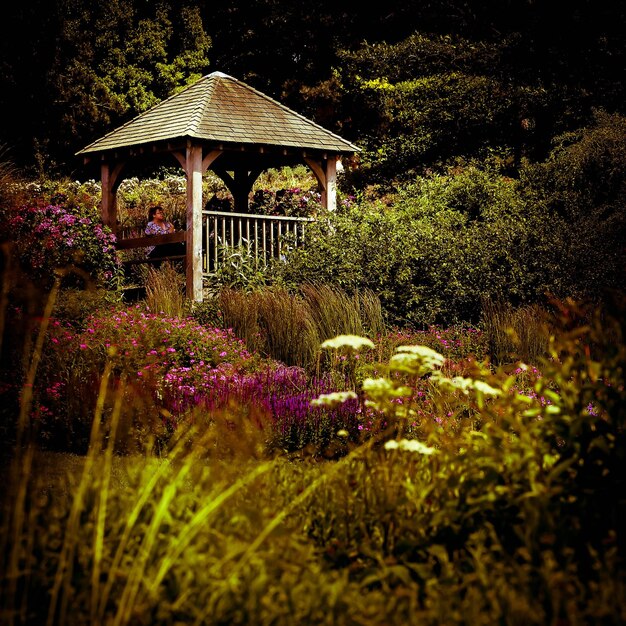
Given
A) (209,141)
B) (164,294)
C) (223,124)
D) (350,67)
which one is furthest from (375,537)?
(350,67)

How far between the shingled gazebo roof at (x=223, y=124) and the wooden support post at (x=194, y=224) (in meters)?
0.34

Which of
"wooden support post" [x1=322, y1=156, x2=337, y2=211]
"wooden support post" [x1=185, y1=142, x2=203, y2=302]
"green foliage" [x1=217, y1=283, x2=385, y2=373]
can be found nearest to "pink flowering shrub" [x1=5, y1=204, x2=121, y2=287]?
"wooden support post" [x1=185, y1=142, x2=203, y2=302]

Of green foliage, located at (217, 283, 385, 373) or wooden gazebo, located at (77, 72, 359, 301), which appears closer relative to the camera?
green foliage, located at (217, 283, 385, 373)

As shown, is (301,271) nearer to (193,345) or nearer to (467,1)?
(193,345)

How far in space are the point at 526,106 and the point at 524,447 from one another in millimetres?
20941

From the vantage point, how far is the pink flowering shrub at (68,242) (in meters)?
11.9

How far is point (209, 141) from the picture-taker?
14242mm

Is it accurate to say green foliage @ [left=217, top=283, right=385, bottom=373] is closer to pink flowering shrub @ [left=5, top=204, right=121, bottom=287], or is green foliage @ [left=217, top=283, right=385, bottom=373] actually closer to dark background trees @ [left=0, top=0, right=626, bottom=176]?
pink flowering shrub @ [left=5, top=204, right=121, bottom=287]

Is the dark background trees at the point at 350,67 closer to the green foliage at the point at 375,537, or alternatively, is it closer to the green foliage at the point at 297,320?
the green foliage at the point at 297,320

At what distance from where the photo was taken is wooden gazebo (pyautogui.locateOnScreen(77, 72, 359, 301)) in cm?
1399

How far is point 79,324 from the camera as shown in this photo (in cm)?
1032

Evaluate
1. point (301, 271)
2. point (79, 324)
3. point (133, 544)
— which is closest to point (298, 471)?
point (133, 544)

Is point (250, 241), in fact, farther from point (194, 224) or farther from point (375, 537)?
point (375, 537)

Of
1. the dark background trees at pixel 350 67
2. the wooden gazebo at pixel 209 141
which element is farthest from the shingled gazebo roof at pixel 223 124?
the dark background trees at pixel 350 67
